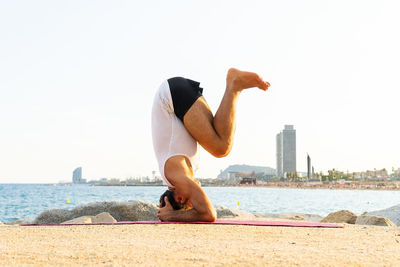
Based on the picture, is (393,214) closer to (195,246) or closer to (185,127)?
(185,127)

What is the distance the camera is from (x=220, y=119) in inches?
189

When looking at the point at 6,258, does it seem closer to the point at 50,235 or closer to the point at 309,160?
the point at 50,235

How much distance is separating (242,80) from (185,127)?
78cm

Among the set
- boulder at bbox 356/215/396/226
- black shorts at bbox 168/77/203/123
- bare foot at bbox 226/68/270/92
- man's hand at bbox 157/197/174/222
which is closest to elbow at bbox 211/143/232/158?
black shorts at bbox 168/77/203/123

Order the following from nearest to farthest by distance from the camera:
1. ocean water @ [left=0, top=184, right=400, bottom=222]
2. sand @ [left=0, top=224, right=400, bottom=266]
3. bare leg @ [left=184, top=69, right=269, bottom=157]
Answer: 1. sand @ [left=0, top=224, right=400, bottom=266]
2. bare leg @ [left=184, top=69, right=269, bottom=157]
3. ocean water @ [left=0, top=184, right=400, bottom=222]

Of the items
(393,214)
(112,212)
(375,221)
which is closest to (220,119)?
(375,221)

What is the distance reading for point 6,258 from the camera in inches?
104

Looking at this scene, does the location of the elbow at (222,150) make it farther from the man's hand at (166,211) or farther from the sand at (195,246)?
the sand at (195,246)

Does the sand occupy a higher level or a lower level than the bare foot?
lower

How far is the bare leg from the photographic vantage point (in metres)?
4.75

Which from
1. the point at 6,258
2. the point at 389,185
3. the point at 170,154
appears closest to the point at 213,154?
the point at 170,154

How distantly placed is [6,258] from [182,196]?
217 cm

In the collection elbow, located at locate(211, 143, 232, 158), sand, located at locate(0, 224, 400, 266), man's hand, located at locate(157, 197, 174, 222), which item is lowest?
sand, located at locate(0, 224, 400, 266)

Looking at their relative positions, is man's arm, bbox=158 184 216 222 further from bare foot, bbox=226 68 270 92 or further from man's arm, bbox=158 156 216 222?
bare foot, bbox=226 68 270 92
